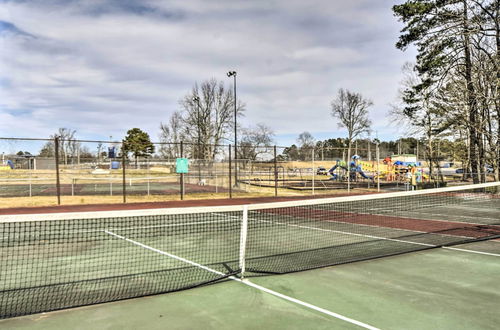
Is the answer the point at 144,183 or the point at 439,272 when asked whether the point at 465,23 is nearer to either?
the point at 439,272

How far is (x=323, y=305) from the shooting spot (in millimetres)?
4895

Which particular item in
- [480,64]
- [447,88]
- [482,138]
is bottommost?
[482,138]

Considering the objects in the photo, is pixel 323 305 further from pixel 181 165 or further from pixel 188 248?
pixel 181 165

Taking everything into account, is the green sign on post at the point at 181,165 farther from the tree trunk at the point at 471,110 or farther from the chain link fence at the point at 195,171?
the tree trunk at the point at 471,110

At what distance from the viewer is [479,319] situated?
4.43 meters

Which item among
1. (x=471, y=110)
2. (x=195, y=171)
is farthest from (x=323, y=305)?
(x=195, y=171)

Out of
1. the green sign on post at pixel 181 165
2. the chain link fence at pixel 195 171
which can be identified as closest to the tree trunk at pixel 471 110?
the chain link fence at pixel 195 171

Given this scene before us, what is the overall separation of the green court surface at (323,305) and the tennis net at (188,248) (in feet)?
1.49

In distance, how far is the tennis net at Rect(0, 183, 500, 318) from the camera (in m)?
5.62

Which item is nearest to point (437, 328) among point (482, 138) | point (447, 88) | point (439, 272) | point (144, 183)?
point (439, 272)

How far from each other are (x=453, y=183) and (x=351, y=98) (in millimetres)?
37216

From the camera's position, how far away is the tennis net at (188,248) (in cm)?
562

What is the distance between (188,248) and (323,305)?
4.52 metres

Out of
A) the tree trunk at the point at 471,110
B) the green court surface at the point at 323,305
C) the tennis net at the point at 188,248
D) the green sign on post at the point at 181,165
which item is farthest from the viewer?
the green sign on post at the point at 181,165
